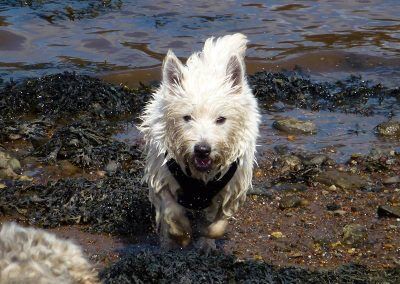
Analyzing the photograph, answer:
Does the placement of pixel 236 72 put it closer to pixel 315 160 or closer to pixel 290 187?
pixel 290 187

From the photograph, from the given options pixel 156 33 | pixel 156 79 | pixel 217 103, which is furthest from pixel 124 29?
pixel 217 103

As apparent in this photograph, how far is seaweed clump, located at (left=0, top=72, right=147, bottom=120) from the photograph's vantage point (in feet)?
37.0

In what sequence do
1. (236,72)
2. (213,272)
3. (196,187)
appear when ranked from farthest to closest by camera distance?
(236,72) → (196,187) → (213,272)

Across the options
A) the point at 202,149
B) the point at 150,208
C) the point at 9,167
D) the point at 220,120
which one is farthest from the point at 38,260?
the point at 9,167

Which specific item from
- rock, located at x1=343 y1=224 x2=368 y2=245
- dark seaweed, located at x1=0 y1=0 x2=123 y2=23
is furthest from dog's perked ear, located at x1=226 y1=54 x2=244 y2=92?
dark seaweed, located at x1=0 y1=0 x2=123 y2=23

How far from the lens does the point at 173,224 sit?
300 inches

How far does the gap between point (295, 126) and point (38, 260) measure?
23.6 feet

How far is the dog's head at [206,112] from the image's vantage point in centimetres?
743

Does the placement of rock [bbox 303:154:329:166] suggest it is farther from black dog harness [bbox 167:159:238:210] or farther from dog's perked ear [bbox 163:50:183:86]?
dog's perked ear [bbox 163:50:183:86]

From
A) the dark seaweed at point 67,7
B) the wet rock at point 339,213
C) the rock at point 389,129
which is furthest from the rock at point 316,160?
the dark seaweed at point 67,7

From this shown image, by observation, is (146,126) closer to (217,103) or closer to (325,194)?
(217,103)

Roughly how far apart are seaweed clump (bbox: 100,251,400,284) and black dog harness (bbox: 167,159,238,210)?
0.83 meters

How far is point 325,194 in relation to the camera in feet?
29.0

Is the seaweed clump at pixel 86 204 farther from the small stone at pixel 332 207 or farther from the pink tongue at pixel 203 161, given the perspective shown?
the small stone at pixel 332 207
